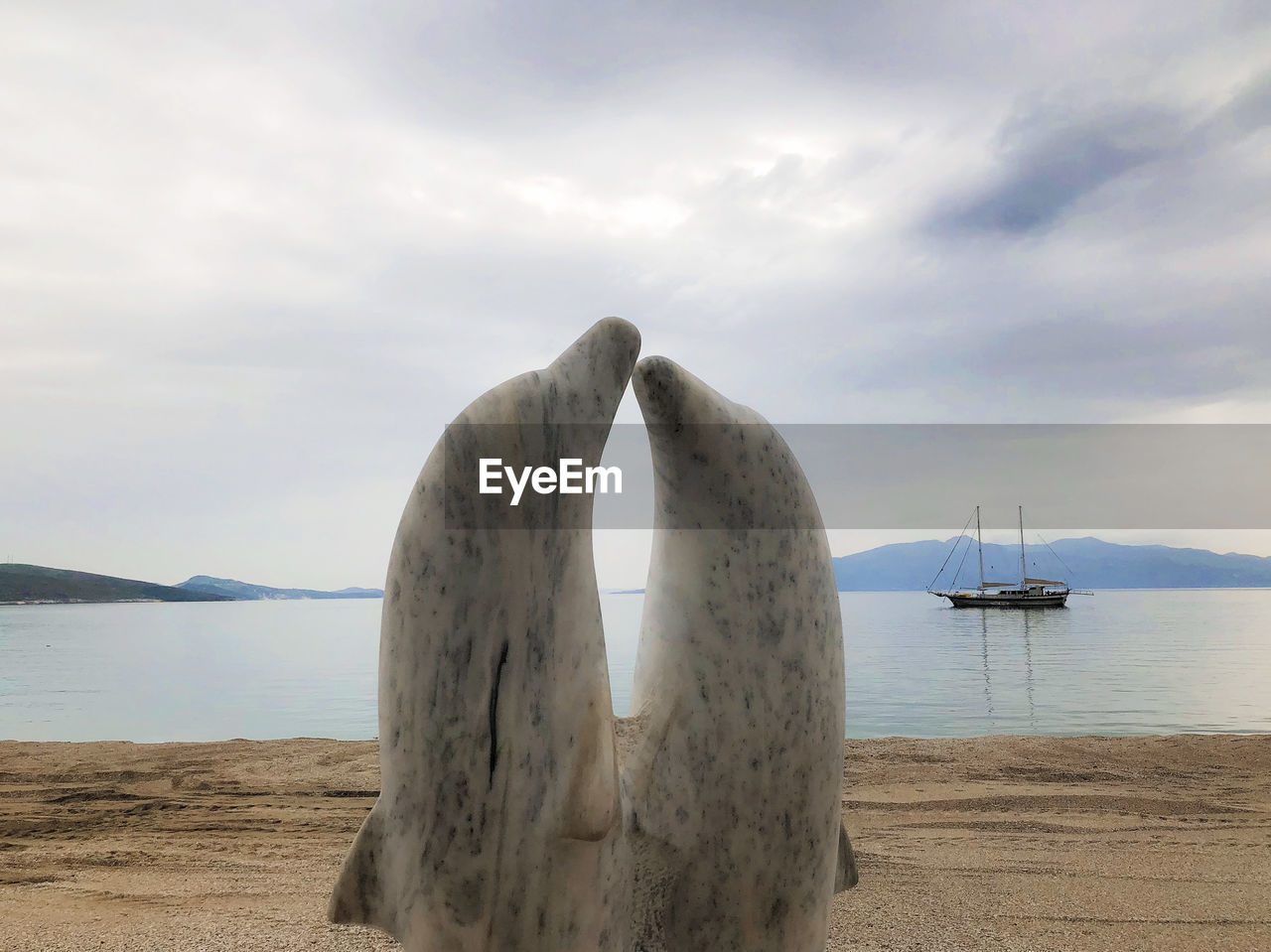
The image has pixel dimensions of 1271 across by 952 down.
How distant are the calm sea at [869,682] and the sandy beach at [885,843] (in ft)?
6.35

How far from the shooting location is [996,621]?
94.2ft

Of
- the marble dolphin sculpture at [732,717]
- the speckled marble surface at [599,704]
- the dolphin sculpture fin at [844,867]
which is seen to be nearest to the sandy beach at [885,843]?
the dolphin sculpture fin at [844,867]

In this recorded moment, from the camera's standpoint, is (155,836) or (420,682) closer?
Result: (420,682)

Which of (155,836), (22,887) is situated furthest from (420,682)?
(155,836)

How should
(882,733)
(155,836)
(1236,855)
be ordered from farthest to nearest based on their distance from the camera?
(882,733) < (155,836) < (1236,855)

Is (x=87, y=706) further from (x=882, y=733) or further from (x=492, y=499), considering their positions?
(x=492, y=499)

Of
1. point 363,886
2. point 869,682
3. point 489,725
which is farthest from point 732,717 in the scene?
point 869,682

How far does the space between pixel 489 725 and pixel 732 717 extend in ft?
2.16

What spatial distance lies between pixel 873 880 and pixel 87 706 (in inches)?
478

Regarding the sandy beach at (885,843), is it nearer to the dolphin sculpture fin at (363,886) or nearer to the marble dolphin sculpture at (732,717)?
the marble dolphin sculpture at (732,717)

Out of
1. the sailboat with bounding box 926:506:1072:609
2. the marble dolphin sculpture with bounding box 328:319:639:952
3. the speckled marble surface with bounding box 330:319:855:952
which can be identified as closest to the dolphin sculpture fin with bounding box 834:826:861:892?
the speckled marble surface with bounding box 330:319:855:952

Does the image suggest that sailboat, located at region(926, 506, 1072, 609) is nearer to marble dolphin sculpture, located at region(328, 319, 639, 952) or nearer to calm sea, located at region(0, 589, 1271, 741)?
calm sea, located at region(0, 589, 1271, 741)

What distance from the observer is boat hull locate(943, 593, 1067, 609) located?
3089cm

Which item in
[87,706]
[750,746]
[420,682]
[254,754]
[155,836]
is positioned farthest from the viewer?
[87,706]
